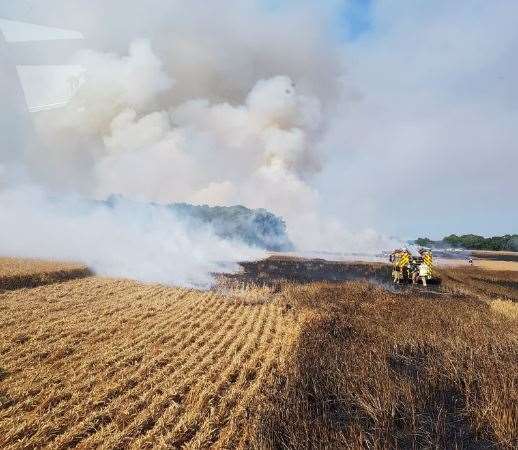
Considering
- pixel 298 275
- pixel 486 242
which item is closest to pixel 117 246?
pixel 298 275

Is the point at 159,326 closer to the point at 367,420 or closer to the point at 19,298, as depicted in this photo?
the point at 19,298

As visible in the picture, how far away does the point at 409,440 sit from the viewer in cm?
653

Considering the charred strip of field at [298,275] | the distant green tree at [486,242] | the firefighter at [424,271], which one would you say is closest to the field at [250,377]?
the firefighter at [424,271]

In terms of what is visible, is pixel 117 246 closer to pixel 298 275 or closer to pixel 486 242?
pixel 298 275

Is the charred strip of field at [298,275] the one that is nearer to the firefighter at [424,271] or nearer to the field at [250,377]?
the firefighter at [424,271]

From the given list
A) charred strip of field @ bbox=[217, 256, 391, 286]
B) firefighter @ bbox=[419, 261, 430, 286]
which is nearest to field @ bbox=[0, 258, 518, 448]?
firefighter @ bbox=[419, 261, 430, 286]

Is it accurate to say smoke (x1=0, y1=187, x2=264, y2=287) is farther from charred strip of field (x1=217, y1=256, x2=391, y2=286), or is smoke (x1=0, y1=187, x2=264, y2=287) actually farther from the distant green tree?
the distant green tree

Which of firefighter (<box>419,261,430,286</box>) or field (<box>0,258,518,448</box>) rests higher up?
firefighter (<box>419,261,430,286</box>)

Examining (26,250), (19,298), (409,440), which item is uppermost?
(26,250)

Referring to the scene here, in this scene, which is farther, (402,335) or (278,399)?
(402,335)

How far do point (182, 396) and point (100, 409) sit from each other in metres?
1.49

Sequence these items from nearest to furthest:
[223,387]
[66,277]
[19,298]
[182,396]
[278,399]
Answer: [278,399] → [182,396] → [223,387] → [19,298] → [66,277]

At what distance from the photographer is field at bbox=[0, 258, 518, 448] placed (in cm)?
659

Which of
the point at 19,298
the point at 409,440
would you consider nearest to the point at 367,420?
the point at 409,440
